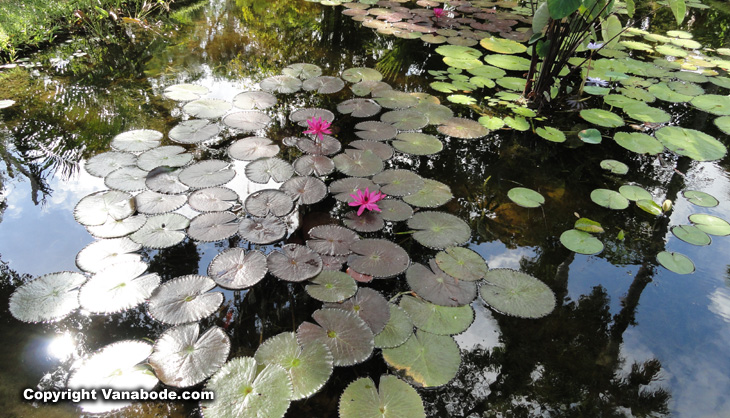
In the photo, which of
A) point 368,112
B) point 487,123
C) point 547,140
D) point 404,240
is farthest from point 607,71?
point 404,240

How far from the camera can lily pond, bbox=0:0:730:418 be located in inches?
62.0

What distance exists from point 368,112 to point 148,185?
165cm

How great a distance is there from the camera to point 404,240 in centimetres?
221

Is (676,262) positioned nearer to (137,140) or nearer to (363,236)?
(363,236)

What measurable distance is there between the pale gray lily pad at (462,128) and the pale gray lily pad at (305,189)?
1.18m

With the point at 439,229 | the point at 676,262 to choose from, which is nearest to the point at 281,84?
the point at 439,229

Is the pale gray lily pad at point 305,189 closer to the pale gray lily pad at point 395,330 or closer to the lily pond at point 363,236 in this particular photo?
the lily pond at point 363,236

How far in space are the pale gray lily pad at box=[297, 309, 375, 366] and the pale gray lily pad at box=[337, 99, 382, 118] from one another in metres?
1.87

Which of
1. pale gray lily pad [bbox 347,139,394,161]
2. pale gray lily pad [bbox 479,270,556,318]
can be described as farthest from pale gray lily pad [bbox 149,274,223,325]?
pale gray lily pad [bbox 347,139,394,161]

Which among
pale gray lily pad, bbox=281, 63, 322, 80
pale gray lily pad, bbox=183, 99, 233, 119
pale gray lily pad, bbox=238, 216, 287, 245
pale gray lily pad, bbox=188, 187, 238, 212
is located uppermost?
pale gray lily pad, bbox=281, 63, 322, 80

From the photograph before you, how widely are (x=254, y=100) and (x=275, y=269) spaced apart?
6.06ft

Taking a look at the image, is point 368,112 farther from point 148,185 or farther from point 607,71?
point 607,71

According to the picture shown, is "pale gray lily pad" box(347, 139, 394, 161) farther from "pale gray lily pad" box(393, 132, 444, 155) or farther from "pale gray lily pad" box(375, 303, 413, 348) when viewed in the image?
"pale gray lily pad" box(375, 303, 413, 348)

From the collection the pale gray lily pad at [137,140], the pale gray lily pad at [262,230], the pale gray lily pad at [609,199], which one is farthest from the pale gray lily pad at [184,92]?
the pale gray lily pad at [609,199]
